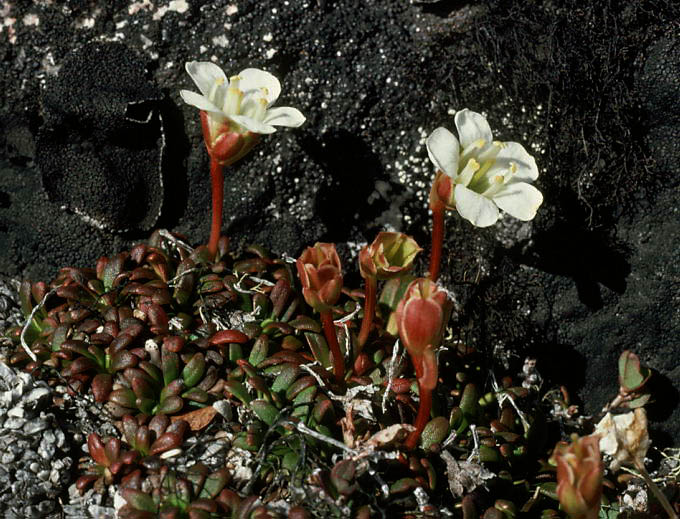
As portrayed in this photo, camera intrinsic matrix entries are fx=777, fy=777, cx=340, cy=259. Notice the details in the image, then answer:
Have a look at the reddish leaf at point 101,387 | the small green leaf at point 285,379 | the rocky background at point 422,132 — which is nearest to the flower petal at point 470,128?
the rocky background at point 422,132

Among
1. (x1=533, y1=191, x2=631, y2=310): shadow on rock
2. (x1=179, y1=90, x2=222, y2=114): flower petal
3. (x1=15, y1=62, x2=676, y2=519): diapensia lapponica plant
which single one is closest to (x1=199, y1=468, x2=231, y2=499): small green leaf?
(x1=15, y1=62, x2=676, y2=519): diapensia lapponica plant

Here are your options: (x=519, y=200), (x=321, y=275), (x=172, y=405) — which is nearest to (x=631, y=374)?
(x=519, y=200)

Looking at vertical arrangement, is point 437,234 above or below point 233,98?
below

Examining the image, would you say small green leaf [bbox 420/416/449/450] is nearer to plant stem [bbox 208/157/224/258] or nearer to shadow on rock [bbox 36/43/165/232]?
plant stem [bbox 208/157/224/258]

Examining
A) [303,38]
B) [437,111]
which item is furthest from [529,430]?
[303,38]

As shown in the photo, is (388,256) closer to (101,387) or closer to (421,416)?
(421,416)
